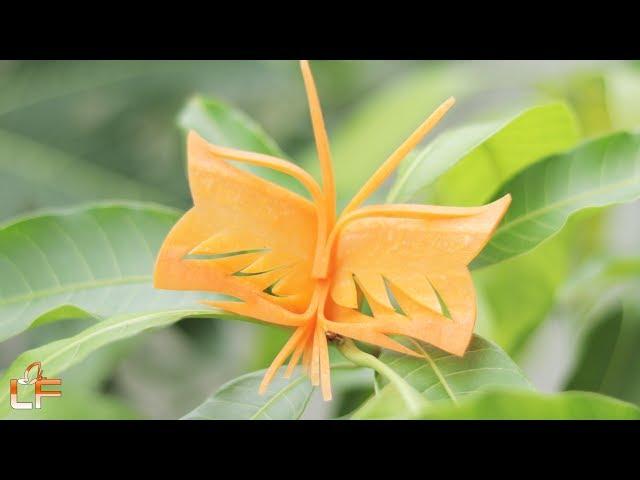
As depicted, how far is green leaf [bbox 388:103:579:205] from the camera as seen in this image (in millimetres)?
579

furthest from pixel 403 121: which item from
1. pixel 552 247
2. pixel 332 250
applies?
pixel 332 250

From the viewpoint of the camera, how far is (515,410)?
0.36 metres

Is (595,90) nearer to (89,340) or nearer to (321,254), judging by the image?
(321,254)

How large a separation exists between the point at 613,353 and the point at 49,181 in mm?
854

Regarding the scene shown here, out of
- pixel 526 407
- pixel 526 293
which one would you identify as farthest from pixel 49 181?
pixel 526 407

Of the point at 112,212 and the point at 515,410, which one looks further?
the point at 112,212

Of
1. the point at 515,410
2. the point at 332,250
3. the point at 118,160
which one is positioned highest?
the point at 118,160

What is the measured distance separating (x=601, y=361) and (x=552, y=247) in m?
0.13

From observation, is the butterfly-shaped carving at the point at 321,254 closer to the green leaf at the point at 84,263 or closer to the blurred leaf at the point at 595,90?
the green leaf at the point at 84,263

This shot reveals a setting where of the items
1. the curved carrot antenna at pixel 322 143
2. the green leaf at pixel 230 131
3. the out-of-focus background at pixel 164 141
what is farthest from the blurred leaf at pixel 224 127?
the out-of-focus background at pixel 164 141

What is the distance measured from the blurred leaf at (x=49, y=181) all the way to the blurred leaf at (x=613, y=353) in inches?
27.2

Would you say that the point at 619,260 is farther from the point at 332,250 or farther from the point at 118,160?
the point at 118,160

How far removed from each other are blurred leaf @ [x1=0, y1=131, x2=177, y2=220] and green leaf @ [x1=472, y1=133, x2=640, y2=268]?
0.76 meters

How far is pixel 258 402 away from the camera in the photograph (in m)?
0.52
